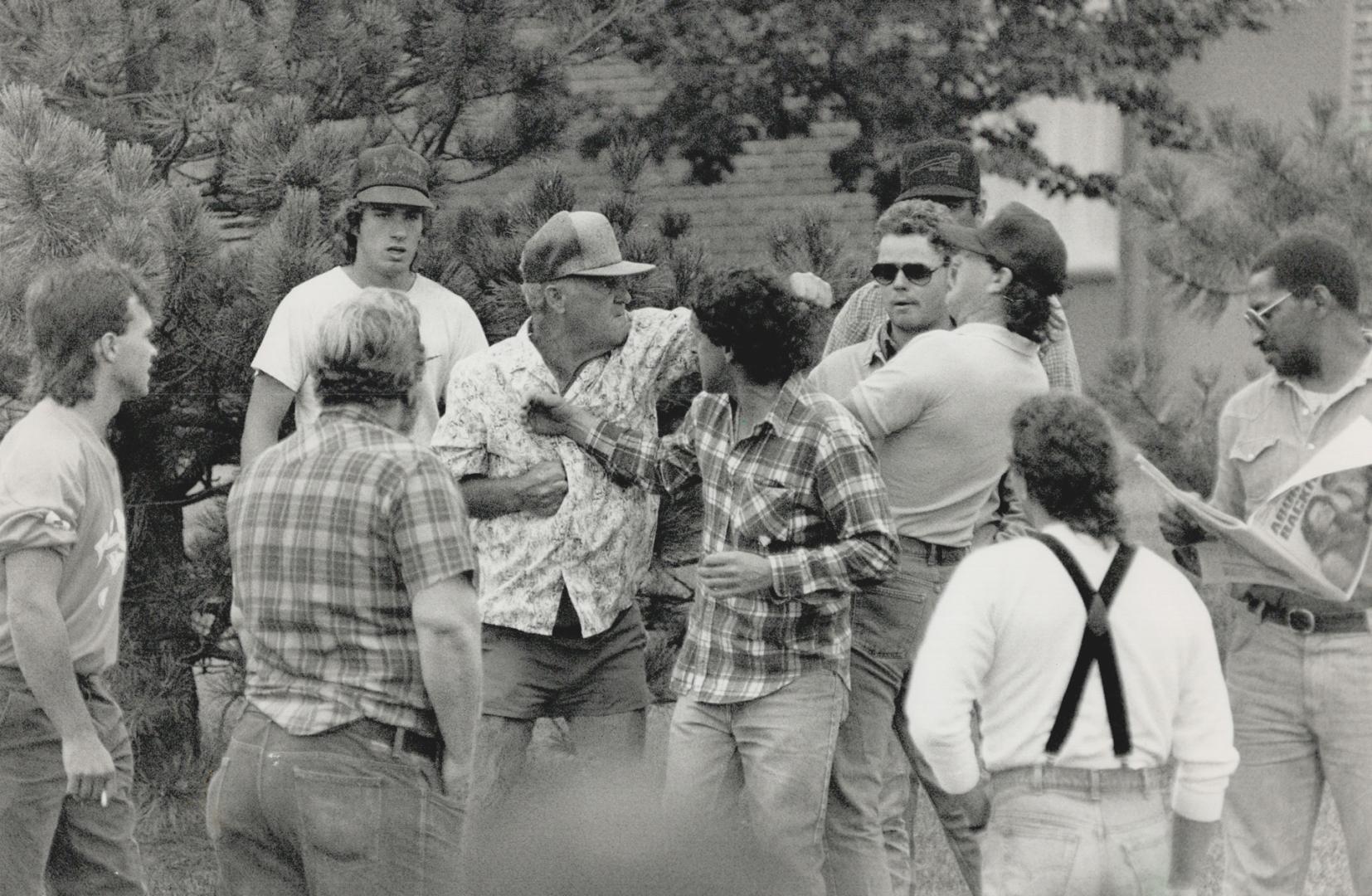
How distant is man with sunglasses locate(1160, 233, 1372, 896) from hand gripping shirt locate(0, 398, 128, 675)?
2.46 meters

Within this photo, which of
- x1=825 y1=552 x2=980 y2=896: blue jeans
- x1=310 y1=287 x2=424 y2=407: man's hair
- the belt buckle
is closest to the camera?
x1=310 y1=287 x2=424 y2=407: man's hair

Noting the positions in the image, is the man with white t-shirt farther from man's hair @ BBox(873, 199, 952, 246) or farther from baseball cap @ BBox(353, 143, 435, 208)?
man's hair @ BBox(873, 199, 952, 246)

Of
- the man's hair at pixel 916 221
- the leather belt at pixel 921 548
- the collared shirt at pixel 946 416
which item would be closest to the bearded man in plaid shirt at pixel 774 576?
the collared shirt at pixel 946 416

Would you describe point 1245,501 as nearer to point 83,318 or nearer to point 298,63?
point 83,318

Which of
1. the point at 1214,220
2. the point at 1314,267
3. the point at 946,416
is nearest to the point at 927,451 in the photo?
the point at 946,416

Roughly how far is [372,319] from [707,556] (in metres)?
1.08

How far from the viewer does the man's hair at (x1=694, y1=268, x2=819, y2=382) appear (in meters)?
4.16

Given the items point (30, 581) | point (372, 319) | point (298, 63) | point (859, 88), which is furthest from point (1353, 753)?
point (859, 88)

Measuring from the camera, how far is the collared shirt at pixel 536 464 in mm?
4668

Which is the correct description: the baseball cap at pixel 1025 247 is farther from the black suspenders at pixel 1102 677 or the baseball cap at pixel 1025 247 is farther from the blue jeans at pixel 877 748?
the black suspenders at pixel 1102 677

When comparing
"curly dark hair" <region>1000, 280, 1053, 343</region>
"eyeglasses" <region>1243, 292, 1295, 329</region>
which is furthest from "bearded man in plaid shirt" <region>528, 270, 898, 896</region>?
"eyeglasses" <region>1243, 292, 1295, 329</region>

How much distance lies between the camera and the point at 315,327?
4934mm

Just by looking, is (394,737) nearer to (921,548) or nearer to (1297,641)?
(921,548)

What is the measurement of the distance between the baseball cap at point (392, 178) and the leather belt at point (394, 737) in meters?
2.17
